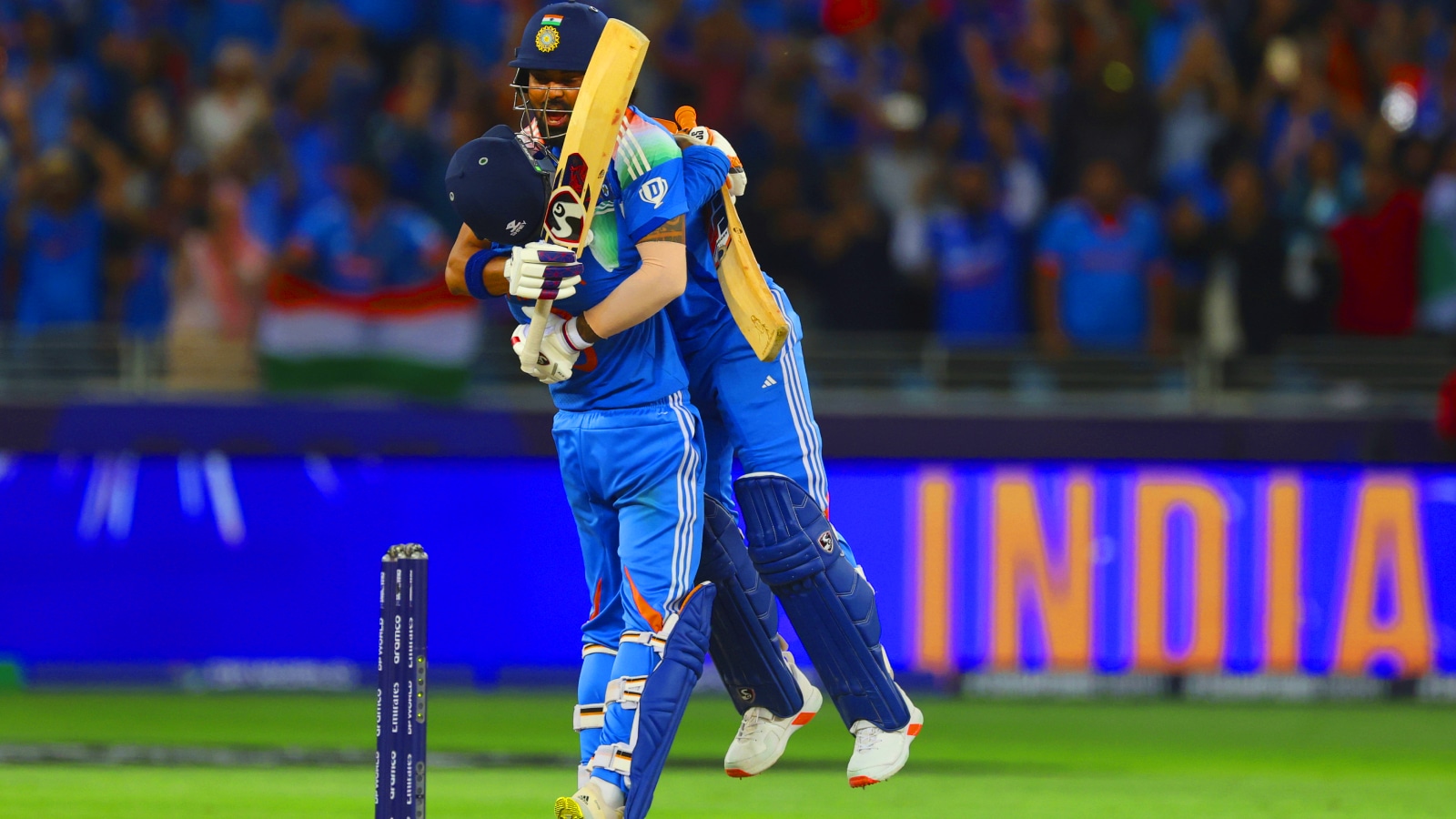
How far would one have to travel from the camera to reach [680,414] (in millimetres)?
5941

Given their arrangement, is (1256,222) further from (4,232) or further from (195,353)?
(4,232)

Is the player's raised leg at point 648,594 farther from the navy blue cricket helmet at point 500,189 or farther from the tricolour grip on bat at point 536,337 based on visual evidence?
the navy blue cricket helmet at point 500,189

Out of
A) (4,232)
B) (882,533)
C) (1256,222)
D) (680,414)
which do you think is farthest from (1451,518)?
(4,232)

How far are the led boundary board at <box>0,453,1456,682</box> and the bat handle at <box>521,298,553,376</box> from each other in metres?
5.55

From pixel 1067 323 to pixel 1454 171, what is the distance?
2.66 metres

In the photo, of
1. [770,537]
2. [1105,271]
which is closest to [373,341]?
[1105,271]

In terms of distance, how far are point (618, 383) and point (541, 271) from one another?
51cm

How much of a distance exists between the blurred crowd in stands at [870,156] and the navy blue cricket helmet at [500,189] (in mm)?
6200

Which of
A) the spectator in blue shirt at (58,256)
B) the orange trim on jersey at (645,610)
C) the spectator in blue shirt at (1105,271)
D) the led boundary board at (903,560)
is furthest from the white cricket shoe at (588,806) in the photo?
the spectator in blue shirt at (58,256)

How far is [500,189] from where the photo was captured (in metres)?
5.60

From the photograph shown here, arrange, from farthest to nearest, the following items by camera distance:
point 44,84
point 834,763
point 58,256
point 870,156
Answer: point 44,84 < point 870,156 < point 58,256 < point 834,763

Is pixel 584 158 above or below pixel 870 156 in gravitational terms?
above

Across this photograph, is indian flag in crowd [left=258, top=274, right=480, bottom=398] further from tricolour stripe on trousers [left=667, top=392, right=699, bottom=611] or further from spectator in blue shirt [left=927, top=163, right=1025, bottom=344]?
tricolour stripe on trousers [left=667, top=392, right=699, bottom=611]

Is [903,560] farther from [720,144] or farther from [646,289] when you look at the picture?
[646,289]
